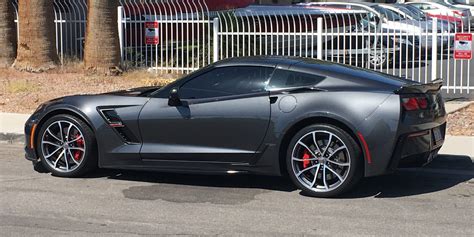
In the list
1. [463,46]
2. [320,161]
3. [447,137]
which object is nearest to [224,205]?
[320,161]

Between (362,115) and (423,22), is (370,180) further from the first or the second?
(423,22)

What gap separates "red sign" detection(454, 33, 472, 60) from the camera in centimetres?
1336

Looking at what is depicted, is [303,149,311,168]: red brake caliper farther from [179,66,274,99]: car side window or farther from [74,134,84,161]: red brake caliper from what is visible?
[74,134,84,161]: red brake caliper

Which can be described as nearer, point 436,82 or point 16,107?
point 436,82

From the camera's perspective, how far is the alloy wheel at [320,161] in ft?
23.6

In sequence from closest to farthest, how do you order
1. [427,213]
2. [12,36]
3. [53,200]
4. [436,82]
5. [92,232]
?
[92,232]
[427,213]
[53,200]
[436,82]
[12,36]

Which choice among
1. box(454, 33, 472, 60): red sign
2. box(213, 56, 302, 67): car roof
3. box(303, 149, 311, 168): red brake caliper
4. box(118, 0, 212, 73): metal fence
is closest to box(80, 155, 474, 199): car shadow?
box(303, 149, 311, 168): red brake caliper

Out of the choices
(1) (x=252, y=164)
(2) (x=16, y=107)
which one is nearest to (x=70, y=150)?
(1) (x=252, y=164)

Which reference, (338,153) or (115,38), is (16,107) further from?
(338,153)

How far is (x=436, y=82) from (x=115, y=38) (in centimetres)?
909

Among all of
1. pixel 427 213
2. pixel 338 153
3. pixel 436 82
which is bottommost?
pixel 427 213

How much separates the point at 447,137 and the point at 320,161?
156 inches

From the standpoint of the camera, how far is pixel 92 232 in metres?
6.15

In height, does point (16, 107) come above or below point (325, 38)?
below
